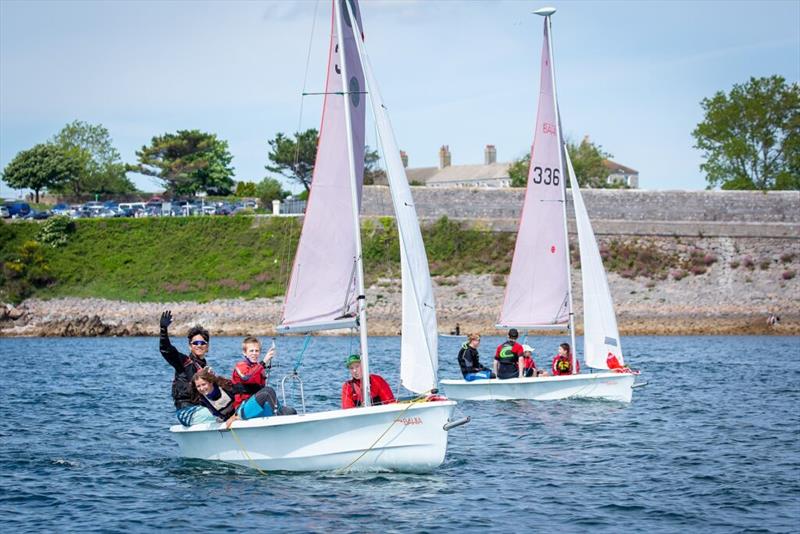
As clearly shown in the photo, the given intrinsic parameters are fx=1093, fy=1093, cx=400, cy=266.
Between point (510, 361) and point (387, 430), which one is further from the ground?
point (387, 430)

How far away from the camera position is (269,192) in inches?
3568

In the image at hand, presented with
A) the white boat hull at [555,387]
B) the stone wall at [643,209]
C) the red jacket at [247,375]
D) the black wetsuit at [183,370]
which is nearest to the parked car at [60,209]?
the stone wall at [643,209]

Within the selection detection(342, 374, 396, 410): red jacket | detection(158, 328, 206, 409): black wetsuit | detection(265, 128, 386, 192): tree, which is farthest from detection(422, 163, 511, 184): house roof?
detection(158, 328, 206, 409): black wetsuit

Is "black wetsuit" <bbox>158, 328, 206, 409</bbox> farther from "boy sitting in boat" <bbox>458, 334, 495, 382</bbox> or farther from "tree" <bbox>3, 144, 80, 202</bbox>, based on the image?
"tree" <bbox>3, 144, 80, 202</bbox>

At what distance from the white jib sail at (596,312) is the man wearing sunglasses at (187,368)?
1289 centimetres

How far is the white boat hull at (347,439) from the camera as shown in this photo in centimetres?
1602

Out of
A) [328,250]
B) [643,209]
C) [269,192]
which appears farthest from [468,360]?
[269,192]

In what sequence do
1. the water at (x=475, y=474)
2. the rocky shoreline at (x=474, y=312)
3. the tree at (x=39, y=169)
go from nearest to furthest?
1. the water at (x=475, y=474)
2. the rocky shoreline at (x=474, y=312)
3. the tree at (x=39, y=169)

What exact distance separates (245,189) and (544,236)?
248 feet

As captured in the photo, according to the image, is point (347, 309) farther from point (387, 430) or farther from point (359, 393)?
point (387, 430)

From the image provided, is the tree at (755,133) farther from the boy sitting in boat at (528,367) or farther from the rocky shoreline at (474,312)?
the boy sitting in boat at (528,367)

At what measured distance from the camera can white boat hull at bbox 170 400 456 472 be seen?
16016mm

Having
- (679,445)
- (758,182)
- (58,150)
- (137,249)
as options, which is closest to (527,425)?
(679,445)

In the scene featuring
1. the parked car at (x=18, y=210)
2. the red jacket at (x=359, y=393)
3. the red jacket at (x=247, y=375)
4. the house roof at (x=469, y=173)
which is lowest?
the red jacket at (x=359, y=393)
